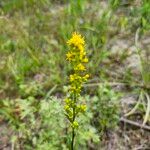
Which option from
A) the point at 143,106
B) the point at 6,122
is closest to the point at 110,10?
the point at 143,106

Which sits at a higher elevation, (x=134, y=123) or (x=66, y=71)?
(x=66, y=71)

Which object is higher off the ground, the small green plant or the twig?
the small green plant

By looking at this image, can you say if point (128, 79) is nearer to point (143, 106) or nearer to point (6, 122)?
point (143, 106)

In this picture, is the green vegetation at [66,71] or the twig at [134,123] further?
the twig at [134,123]

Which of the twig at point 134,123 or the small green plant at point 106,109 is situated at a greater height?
the small green plant at point 106,109

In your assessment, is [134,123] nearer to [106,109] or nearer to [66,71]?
[106,109]

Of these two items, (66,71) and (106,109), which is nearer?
(106,109)

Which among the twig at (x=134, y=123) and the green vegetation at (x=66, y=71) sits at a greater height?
the green vegetation at (x=66, y=71)

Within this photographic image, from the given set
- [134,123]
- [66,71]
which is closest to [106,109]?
[134,123]
